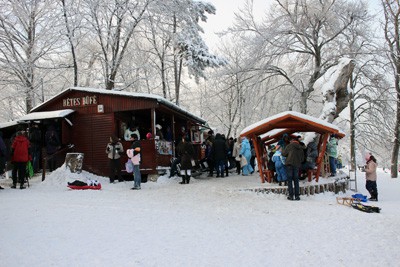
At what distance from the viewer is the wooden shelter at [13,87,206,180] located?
1323 cm

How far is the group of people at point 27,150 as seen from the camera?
10.3 meters

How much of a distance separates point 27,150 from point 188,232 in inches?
278

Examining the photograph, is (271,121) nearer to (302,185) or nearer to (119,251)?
(302,185)

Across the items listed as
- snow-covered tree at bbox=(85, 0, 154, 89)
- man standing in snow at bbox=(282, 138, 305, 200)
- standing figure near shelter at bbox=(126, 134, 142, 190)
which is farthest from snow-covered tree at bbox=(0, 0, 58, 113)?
man standing in snow at bbox=(282, 138, 305, 200)

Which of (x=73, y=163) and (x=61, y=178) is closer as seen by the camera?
(x=61, y=178)

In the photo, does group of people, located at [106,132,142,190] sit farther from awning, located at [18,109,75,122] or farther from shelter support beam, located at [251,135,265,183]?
shelter support beam, located at [251,135,265,183]

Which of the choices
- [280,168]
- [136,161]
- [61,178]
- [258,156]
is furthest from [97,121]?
[280,168]

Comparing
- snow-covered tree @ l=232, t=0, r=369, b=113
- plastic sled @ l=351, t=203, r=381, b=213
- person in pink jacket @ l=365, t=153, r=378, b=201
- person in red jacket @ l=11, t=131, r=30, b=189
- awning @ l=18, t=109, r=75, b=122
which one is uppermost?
snow-covered tree @ l=232, t=0, r=369, b=113

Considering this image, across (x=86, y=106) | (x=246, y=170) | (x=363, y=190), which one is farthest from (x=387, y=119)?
(x=86, y=106)

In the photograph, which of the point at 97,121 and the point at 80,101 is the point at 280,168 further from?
the point at 80,101

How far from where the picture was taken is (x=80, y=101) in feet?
47.3

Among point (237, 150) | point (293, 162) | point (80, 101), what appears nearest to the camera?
point (293, 162)

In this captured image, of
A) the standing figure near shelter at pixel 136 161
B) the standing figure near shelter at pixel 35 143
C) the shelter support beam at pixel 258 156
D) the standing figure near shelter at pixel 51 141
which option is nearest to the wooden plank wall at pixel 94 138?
the standing figure near shelter at pixel 51 141

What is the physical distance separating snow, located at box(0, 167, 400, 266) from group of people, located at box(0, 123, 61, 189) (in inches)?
56.2
